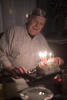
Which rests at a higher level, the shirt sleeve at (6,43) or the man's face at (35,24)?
the man's face at (35,24)

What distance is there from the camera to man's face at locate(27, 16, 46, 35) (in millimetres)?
1992

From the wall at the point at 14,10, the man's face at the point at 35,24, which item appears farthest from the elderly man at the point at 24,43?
the wall at the point at 14,10

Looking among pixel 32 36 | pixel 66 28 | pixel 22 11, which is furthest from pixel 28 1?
pixel 32 36

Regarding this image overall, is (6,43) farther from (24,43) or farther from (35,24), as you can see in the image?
(35,24)

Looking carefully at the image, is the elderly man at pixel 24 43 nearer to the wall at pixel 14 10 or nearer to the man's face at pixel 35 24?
the man's face at pixel 35 24

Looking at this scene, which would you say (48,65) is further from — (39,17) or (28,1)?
(28,1)

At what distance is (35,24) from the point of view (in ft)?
6.59

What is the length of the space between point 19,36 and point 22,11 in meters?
1.25

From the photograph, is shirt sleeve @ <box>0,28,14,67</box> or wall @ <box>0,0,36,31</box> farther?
wall @ <box>0,0,36,31</box>

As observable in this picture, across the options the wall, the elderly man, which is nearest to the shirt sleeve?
the elderly man

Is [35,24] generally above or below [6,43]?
above

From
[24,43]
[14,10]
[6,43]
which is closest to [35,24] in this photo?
[24,43]

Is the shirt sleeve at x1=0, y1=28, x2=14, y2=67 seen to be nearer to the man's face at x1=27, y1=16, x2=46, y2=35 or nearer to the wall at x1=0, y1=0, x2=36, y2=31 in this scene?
the man's face at x1=27, y1=16, x2=46, y2=35

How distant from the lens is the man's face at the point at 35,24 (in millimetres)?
1992
